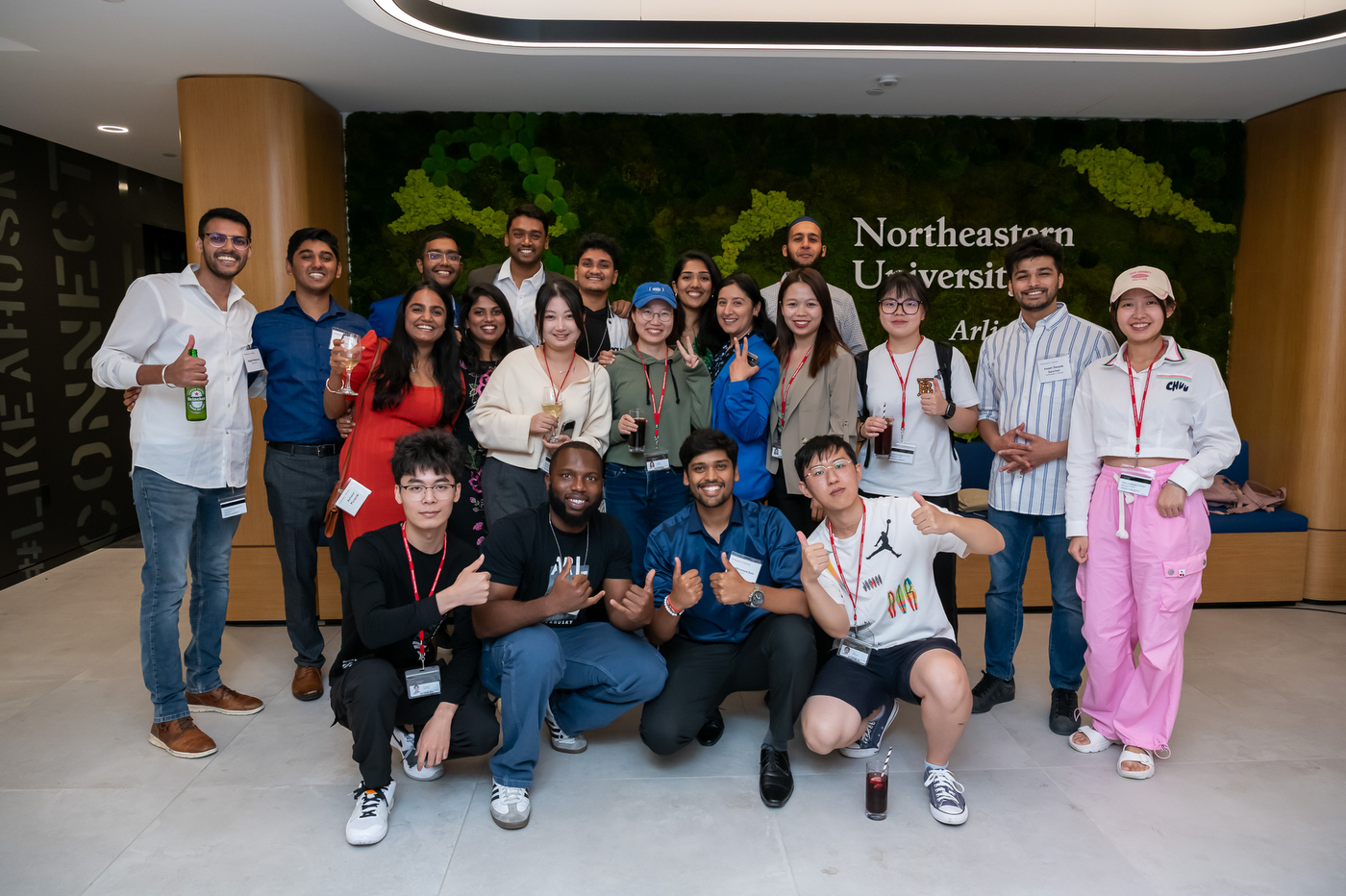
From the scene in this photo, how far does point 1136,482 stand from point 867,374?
3.30 ft

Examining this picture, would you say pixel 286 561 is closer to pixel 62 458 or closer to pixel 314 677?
pixel 314 677

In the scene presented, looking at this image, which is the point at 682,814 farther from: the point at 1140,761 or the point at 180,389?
the point at 180,389

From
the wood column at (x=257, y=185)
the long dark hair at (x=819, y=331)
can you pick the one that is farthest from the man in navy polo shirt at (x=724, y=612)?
the wood column at (x=257, y=185)

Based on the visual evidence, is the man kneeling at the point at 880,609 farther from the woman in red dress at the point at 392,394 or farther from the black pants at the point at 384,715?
the woman in red dress at the point at 392,394

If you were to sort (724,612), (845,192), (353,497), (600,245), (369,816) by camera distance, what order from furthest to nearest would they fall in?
1. (845,192)
2. (600,245)
3. (353,497)
4. (724,612)
5. (369,816)

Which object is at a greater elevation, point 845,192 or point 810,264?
point 845,192

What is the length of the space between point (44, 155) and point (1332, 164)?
7.56 m

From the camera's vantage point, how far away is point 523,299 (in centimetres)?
398

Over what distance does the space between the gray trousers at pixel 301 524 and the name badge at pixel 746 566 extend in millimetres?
1580

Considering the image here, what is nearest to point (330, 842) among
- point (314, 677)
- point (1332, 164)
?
point (314, 677)

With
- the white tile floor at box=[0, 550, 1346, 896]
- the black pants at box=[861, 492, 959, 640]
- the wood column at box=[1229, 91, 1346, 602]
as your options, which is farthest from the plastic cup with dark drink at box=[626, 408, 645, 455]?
the wood column at box=[1229, 91, 1346, 602]

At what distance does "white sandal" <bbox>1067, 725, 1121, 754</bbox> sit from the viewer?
3084 millimetres

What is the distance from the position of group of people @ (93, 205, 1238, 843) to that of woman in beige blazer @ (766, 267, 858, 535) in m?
0.01

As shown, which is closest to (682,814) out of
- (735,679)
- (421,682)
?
(735,679)
